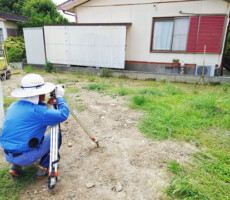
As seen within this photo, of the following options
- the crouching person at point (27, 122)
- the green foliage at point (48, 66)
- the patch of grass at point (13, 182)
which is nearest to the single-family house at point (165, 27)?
the green foliage at point (48, 66)

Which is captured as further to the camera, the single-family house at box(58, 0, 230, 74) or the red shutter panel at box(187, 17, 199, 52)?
the red shutter panel at box(187, 17, 199, 52)

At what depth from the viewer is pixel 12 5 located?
26953 mm

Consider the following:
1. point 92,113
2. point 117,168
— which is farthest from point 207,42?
point 117,168

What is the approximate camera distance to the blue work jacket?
85.3 inches

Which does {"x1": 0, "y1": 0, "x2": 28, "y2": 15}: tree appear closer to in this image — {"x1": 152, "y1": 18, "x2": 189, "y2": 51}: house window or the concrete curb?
the concrete curb

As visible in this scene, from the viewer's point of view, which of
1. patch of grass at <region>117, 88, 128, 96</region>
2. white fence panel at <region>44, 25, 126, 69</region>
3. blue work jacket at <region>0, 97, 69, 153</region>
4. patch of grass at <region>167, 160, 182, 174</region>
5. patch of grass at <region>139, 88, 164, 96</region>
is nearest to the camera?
blue work jacket at <region>0, 97, 69, 153</region>

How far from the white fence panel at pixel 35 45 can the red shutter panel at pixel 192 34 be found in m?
7.55

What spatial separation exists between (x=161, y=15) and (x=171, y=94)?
4400mm

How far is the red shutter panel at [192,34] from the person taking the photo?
26.2 feet

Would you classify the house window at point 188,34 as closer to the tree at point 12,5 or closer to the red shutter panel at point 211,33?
the red shutter panel at point 211,33

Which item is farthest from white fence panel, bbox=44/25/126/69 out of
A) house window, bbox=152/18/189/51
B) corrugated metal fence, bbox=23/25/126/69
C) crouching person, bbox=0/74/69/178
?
crouching person, bbox=0/74/69/178

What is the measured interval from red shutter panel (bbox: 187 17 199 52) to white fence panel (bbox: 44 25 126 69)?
9.44ft

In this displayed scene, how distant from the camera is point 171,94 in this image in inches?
235

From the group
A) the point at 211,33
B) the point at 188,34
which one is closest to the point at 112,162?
the point at 188,34
